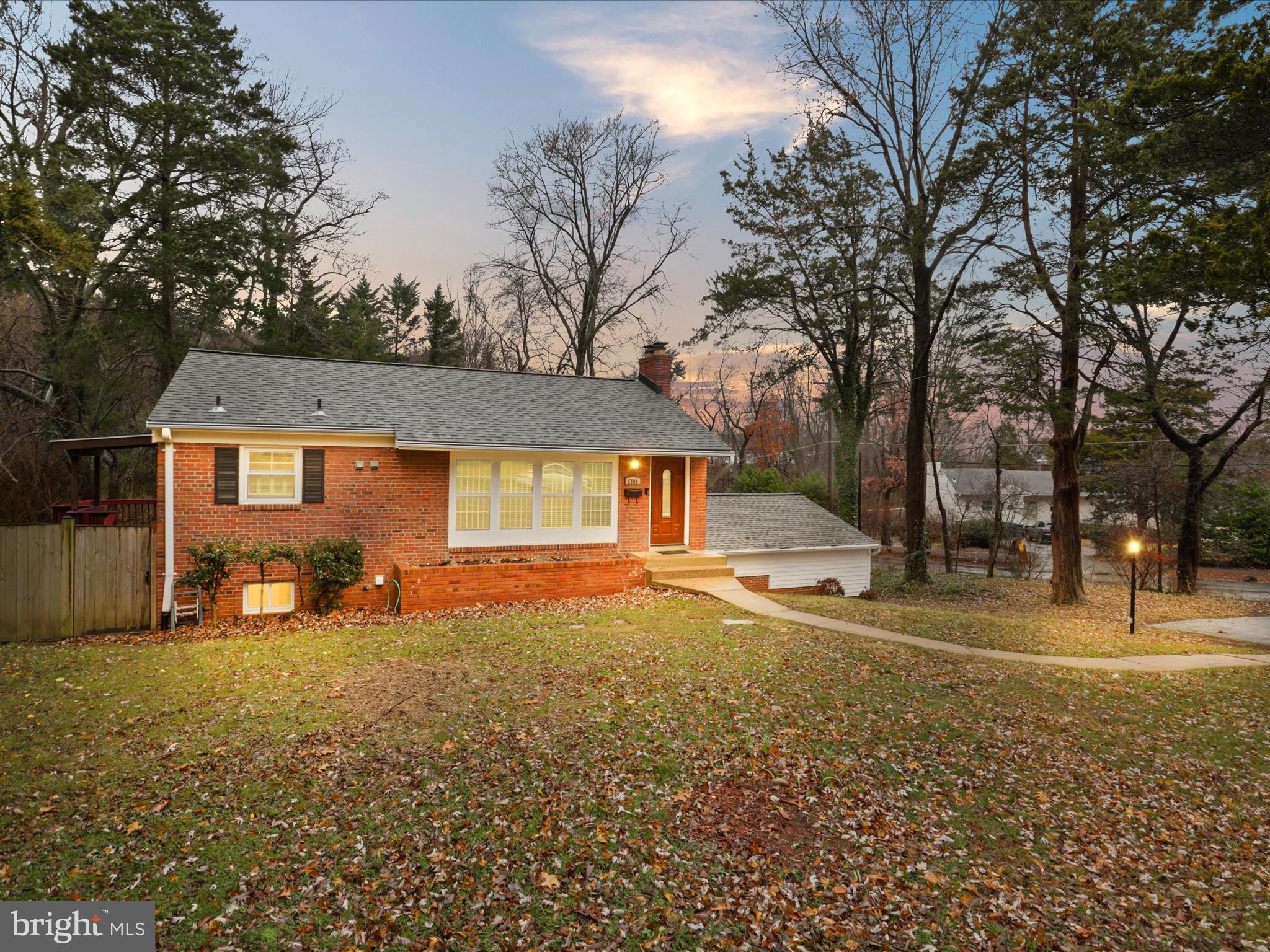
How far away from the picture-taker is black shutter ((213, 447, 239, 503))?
11430mm

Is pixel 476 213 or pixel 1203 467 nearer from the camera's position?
pixel 1203 467

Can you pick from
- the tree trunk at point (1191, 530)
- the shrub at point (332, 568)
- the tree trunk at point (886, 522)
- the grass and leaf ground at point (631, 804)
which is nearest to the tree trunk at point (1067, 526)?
the tree trunk at point (1191, 530)

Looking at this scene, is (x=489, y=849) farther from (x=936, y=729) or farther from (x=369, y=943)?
(x=936, y=729)

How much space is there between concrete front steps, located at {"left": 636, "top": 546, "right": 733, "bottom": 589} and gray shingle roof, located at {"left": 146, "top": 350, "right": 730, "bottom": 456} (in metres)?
2.50

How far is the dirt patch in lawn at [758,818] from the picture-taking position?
4512 millimetres

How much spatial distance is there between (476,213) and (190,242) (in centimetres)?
1255

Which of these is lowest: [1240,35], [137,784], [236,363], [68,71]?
[137,784]

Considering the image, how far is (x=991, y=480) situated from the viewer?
46188mm

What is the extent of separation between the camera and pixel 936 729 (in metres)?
6.52

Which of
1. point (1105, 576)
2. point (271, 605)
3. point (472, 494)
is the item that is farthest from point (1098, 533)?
point (271, 605)

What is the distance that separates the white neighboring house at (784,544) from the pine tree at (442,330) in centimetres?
1848

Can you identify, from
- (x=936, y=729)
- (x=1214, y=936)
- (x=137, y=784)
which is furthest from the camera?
(x=936, y=729)

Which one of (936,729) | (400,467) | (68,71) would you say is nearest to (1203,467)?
(936,729)

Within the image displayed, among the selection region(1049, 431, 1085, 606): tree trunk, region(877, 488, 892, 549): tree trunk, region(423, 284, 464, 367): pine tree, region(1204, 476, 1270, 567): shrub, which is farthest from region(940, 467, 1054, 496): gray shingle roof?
region(423, 284, 464, 367): pine tree
